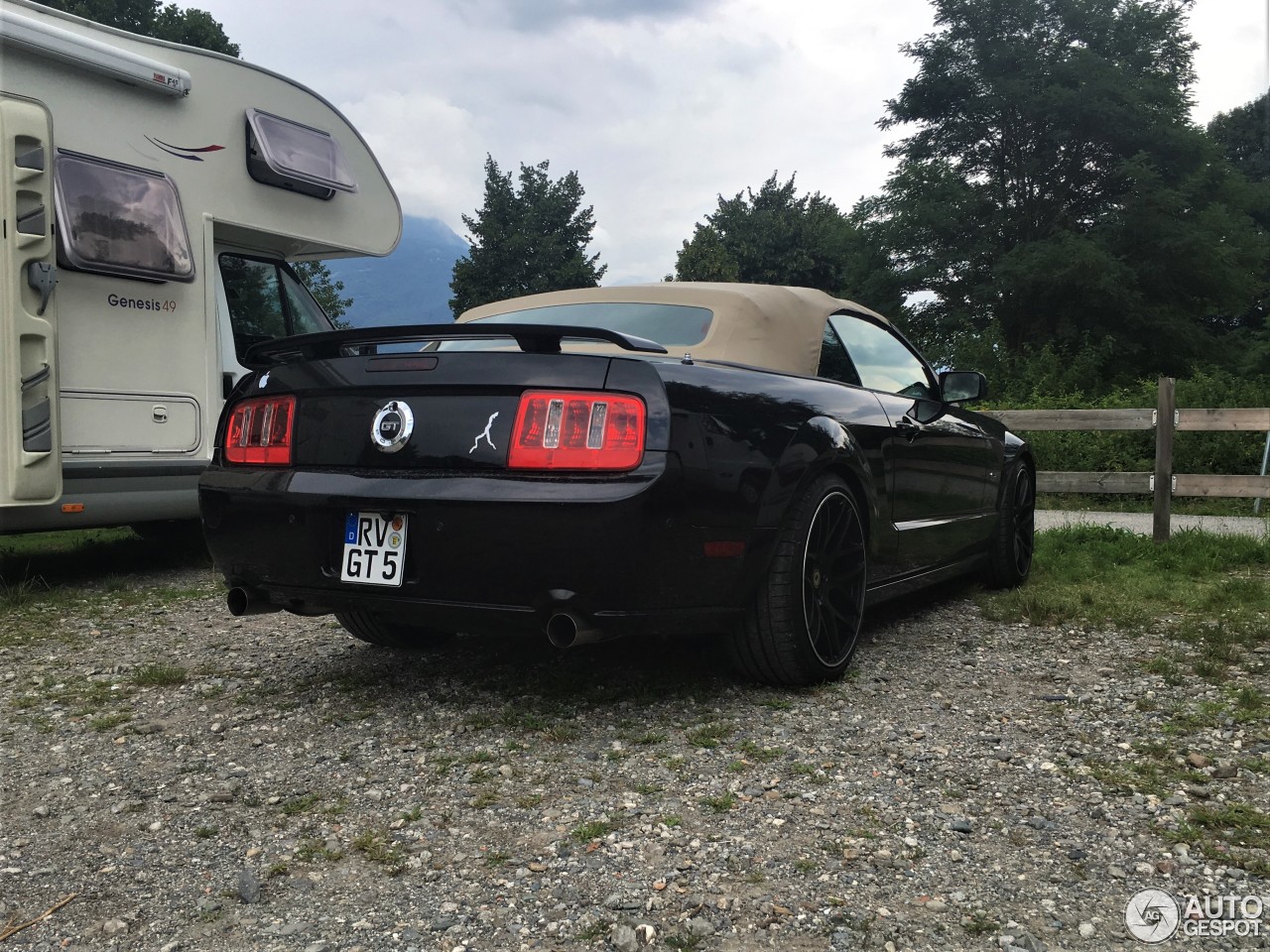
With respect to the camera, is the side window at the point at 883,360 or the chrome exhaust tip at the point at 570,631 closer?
the chrome exhaust tip at the point at 570,631

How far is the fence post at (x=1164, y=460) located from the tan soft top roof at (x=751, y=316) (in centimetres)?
470

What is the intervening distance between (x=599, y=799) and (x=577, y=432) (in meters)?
0.98

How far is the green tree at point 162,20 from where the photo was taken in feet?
102

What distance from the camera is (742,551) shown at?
125 inches

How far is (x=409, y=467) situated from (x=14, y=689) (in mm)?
1866

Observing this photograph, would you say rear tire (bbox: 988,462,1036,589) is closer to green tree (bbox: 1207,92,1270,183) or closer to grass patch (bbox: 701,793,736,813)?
grass patch (bbox: 701,793,736,813)

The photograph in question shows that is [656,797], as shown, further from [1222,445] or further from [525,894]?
[1222,445]

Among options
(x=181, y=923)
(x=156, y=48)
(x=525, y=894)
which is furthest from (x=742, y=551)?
(x=156, y=48)

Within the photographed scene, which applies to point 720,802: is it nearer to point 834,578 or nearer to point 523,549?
point 523,549

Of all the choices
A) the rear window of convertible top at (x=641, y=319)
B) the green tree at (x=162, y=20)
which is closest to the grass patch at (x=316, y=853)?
the rear window of convertible top at (x=641, y=319)

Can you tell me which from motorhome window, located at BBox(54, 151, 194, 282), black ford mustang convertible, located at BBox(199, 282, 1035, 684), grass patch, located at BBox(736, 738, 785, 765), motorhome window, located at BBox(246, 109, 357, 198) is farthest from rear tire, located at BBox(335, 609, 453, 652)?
motorhome window, located at BBox(246, 109, 357, 198)

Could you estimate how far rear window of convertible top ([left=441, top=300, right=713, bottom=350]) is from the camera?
3.83 m

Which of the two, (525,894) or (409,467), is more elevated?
(409,467)

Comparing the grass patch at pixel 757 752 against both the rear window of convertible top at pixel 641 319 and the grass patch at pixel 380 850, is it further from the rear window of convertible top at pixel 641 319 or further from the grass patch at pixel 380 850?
the rear window of convertible top at pixel 641 319
